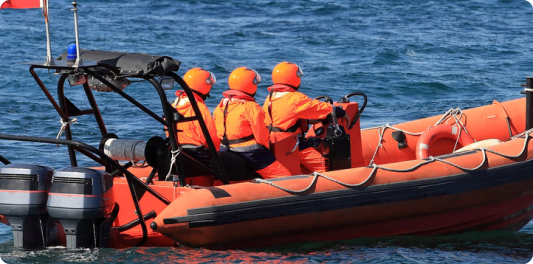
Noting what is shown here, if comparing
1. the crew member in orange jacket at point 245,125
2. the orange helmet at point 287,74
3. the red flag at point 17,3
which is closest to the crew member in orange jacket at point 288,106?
the orange helmet at point 287,74

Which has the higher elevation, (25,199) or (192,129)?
(192,129)

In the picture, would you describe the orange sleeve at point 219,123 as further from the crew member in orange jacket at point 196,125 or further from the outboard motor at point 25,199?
the outboard motor at point 25,199

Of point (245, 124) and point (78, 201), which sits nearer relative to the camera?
point (78, 201)

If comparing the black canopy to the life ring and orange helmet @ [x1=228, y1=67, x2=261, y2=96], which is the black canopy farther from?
the life ring

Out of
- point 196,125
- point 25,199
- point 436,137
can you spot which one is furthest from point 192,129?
point 436,137

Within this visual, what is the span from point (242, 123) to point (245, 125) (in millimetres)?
26

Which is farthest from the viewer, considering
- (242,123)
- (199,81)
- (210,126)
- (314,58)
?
(314,58)

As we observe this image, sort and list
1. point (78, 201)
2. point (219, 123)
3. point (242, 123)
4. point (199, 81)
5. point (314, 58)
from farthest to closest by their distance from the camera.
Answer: point (314, 58) → point (219, 123) → point (242, 123) → point (199, 81) → point (78, 201)

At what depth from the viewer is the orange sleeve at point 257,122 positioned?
546cm

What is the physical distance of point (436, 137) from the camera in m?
6.80

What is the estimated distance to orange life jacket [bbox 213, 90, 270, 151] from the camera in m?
5.48

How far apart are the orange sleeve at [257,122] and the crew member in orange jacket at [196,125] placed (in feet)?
0.96

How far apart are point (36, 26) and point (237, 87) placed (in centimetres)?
1154

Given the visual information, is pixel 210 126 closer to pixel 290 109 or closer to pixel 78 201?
pixel 290 109
